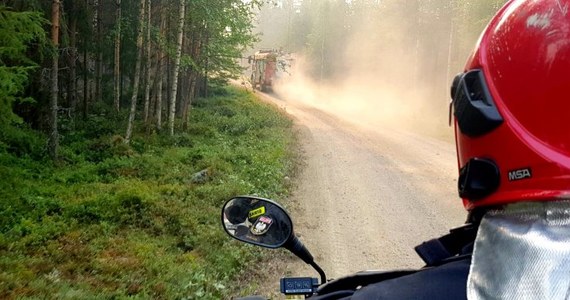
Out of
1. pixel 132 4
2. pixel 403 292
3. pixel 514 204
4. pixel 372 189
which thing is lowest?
pixel 372 189

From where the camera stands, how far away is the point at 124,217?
7195mm

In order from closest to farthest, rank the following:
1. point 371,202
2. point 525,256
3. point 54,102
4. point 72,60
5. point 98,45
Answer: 1. point 525,256
2. point 371,202
3. point 54,102
4. point 72,60
5. point 98,45

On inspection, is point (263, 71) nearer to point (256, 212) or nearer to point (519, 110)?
point (256, 212)

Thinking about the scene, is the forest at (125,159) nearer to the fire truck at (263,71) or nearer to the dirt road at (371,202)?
the dirt road at (371,202)

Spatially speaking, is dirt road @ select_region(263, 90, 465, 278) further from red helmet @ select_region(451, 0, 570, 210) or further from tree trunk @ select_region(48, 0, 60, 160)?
tree trunk @ select_region(48, 0, 60, 160)

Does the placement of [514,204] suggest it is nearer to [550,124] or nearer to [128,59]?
[550,124]

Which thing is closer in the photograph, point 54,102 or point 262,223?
point 262,223

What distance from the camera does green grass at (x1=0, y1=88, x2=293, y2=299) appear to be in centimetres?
511

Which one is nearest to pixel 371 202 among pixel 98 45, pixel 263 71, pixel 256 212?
pixel 256 212

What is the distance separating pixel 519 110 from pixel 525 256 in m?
0.40

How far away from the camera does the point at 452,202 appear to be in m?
9.45

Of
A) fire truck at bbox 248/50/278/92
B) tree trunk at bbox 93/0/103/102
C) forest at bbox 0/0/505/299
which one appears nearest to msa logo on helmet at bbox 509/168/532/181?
forest at bbox 0/0/505/299

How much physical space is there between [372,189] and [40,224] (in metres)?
6.81

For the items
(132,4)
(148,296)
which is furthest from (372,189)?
(132,4)
